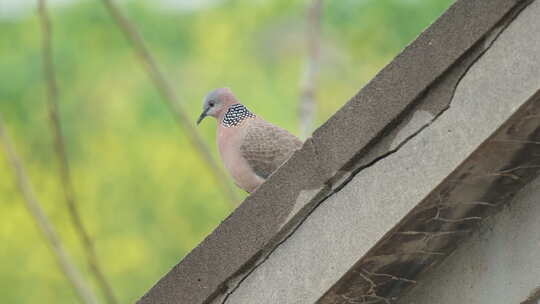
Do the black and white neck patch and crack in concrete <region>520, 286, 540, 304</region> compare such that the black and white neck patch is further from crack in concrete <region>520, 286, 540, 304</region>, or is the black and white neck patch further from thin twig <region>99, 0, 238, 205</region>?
crack in concrete <region>520, 286, 540, 304</region>

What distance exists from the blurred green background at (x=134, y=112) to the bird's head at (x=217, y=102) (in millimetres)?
17224

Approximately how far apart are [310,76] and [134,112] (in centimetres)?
2104

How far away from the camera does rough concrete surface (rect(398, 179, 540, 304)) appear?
419 cm

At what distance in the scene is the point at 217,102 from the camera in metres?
6.29

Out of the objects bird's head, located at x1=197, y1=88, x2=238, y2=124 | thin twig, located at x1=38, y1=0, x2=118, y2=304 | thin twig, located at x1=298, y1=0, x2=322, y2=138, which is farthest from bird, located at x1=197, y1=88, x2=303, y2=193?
thin twig, located at x1=298, y1=0, x2=322, y2=138

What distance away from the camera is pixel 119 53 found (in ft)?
105

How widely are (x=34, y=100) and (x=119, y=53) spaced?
3402 millimetres

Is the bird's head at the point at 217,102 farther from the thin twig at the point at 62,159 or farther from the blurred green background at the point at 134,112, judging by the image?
the blurred green background at the point at 134,112

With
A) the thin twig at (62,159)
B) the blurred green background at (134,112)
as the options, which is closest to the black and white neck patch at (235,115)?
the thin twig at (62,159)

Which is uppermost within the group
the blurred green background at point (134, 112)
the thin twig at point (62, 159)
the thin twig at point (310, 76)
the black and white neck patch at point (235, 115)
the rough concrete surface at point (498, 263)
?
the blurred green background at point (134, 112)

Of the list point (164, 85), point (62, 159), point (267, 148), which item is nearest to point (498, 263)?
point (267, 148)

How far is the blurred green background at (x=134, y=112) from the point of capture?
1033 inches

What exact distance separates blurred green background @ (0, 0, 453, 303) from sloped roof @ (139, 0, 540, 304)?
63.4 feet

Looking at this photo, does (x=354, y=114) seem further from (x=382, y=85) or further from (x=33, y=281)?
(x=33, y=281)
